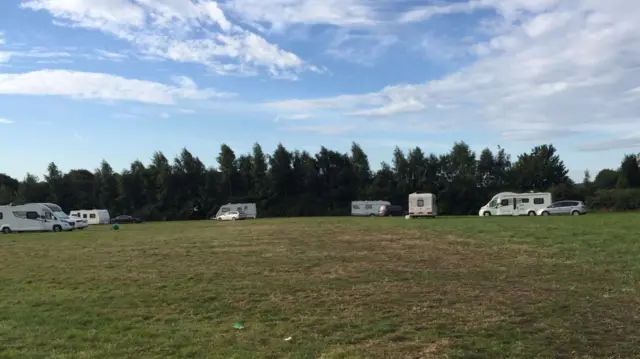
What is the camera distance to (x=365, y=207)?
8206 cm

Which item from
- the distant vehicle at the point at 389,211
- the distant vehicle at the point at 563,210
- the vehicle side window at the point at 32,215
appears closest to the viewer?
the vehicle side window at the point at 32,215

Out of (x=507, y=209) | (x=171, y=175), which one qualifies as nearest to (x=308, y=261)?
(x=507, y=209)

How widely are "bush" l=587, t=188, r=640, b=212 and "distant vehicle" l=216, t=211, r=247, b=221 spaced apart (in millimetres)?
45116

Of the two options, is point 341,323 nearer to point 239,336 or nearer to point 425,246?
point 239,336

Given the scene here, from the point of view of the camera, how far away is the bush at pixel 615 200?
67250 millimetres

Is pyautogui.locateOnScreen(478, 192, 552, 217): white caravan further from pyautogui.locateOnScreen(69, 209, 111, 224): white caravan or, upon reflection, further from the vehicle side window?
pyautogui.locateOnScreen(69, 209, 111, 224): white caravan

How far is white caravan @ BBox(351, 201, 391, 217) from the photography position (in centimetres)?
8062

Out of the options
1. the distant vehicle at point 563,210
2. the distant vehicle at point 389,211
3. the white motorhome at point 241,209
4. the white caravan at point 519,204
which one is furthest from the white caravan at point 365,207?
the distant vehicle at point 563,210

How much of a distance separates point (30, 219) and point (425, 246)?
38996 mm

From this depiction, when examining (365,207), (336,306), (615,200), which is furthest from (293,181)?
(336,306)

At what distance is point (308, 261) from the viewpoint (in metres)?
16.0

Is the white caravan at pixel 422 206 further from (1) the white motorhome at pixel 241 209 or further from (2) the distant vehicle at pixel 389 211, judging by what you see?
(1) the white motorhome at pixel 241 209

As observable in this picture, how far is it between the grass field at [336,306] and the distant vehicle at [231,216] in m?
53.8

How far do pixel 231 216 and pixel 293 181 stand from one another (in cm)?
2122
